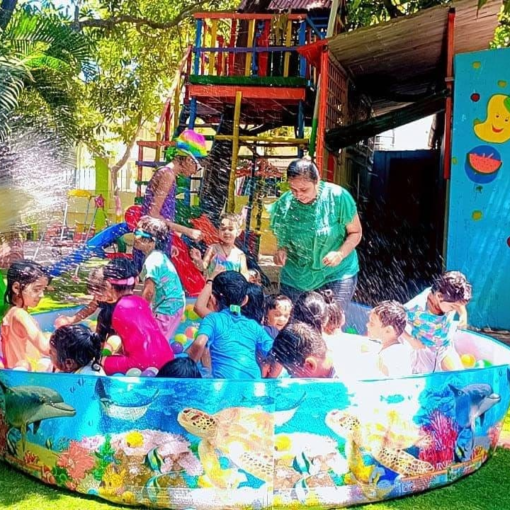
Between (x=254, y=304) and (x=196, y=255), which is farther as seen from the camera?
(x=196, y=255)

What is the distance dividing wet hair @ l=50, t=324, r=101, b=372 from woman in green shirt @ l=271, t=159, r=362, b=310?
1367mm

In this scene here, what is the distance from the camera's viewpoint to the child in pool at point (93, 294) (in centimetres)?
414

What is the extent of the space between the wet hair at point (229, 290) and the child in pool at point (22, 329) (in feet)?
3.29

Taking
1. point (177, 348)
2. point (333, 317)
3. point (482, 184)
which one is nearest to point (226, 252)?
point (177, 348)

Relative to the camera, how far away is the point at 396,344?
387 centimetres

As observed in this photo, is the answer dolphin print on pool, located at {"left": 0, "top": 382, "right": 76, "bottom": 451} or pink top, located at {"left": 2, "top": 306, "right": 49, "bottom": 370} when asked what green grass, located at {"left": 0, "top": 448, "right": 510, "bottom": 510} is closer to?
dolphin print on pool, located at {"left": 0, "top": 382, "right": 76, "bottom": 451}

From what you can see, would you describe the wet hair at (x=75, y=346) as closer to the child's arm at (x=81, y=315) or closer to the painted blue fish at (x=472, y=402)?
the child's arm at (x=81, y=315)

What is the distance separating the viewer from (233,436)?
10.6 ft

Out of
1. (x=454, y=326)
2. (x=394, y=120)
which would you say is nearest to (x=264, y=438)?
(x=454, y=326)

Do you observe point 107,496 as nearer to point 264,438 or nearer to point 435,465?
point 264,438

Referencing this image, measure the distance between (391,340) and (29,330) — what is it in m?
1.93

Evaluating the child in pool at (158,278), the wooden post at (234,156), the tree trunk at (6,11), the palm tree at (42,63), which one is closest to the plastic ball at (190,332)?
the child in pool at (158,278)

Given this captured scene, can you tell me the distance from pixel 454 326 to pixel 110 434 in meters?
2.01

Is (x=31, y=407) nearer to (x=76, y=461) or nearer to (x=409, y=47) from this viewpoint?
(x=76, y=461)
